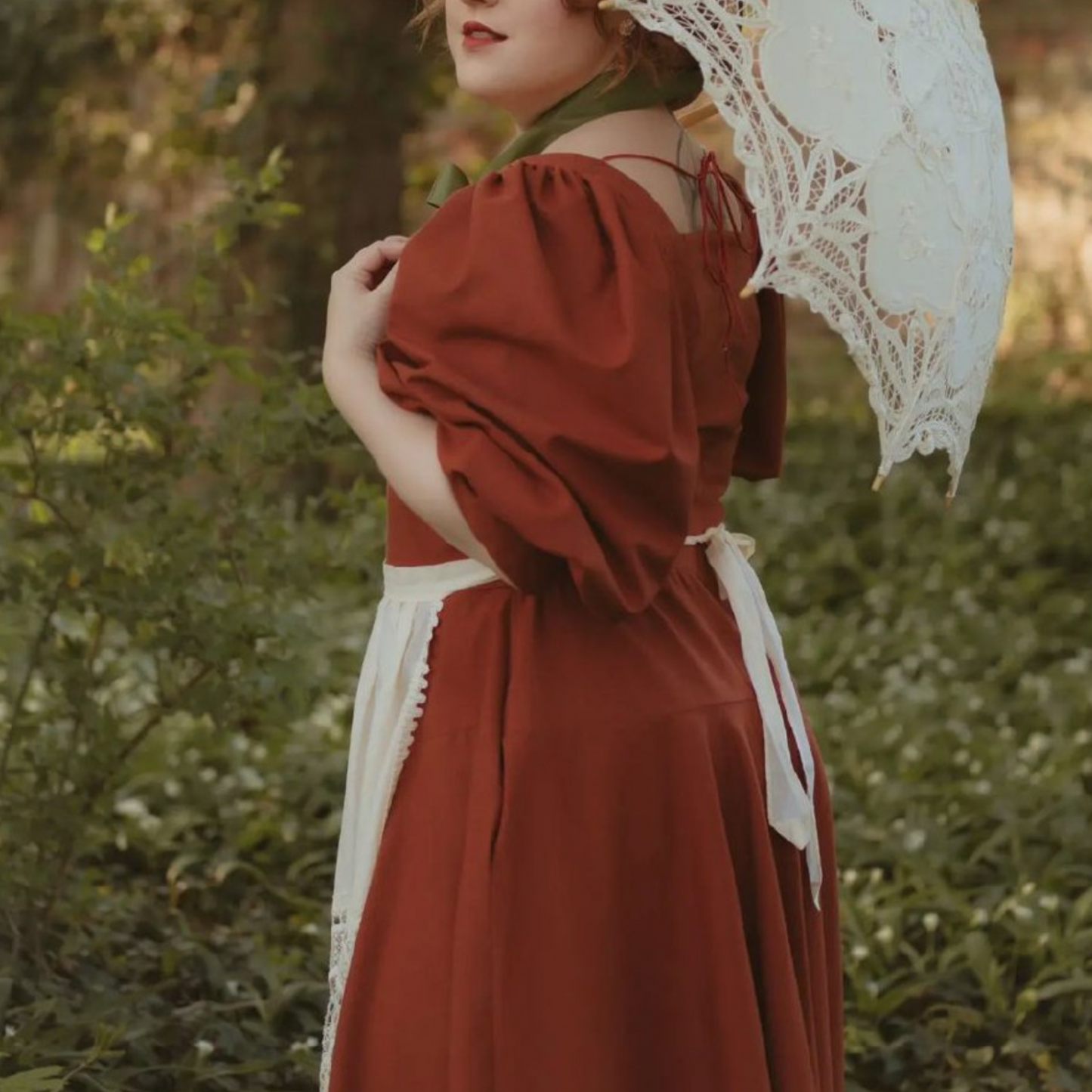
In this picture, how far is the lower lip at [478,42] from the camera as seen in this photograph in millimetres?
2133

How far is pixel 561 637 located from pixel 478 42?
642 mm

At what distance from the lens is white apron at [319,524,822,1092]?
2133 mm

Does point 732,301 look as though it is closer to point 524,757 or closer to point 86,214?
point 524,757

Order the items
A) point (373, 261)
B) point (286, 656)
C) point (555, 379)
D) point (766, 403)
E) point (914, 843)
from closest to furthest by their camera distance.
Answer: point (555, 379)
point (373, 261)
point (766, 403)
point (286, 656)
point (914, 843)

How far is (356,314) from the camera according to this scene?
211 cm

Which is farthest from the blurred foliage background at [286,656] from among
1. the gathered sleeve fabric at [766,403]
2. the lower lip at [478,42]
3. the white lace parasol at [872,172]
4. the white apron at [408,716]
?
the white lace parasol at [872,172]

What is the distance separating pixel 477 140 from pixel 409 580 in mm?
10475

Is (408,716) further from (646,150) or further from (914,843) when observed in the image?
(914,843)

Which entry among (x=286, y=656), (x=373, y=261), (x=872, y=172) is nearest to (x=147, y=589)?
(x=286, y=656)

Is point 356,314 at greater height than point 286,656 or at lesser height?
greater

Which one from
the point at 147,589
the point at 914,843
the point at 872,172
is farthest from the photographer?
the point at 914,843

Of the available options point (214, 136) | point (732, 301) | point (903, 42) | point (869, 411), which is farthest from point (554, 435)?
point (869, 411)

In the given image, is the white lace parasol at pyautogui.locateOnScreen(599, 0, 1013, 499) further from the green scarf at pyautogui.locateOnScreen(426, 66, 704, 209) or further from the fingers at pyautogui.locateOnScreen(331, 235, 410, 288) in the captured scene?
the fingers at pyautogui.locateOnScreen(331, 235, 410, 288)

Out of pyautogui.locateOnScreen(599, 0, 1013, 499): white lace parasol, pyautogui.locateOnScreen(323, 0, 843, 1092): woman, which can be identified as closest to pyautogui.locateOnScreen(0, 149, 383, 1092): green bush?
pyautogui.locateOnScreen(323, 0, 843, 1092): woman
